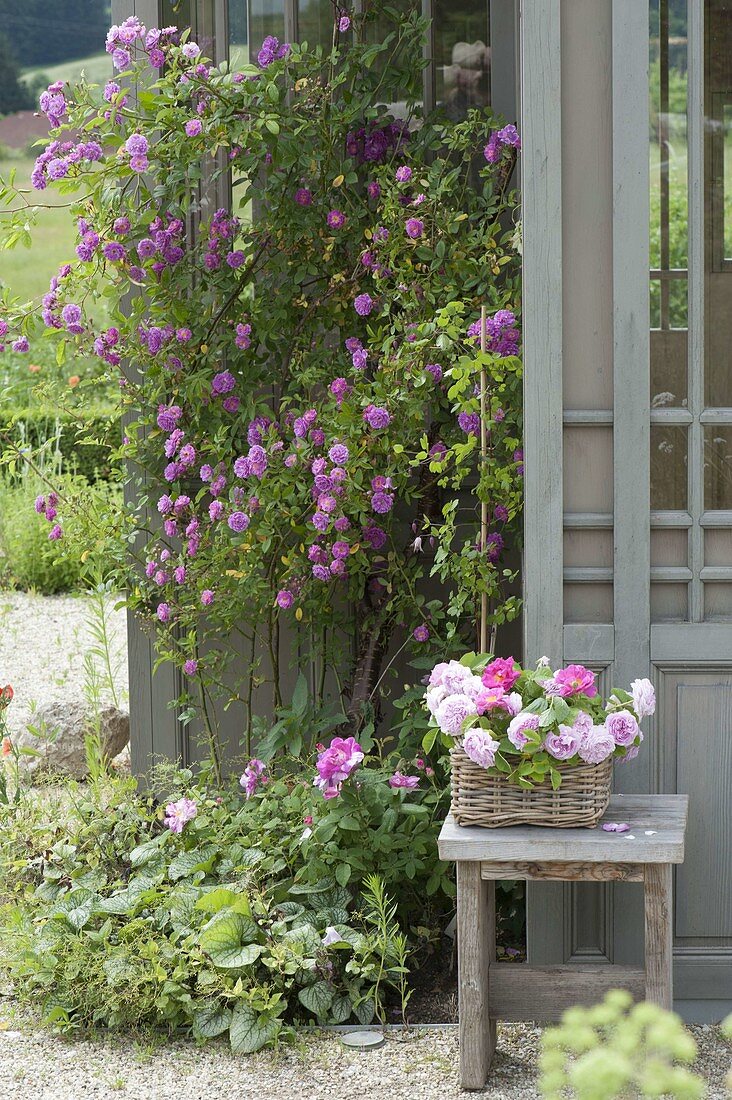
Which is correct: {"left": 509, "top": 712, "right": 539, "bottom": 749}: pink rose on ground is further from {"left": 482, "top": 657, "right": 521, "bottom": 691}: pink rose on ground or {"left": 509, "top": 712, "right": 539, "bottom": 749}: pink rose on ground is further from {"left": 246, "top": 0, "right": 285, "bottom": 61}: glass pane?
{"left": 246, "top": 0, "right": 285, "bottom": 61}: glass pane

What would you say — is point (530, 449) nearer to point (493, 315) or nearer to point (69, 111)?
point (493, 315)

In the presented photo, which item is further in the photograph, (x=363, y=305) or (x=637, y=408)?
(x=363, y=305)

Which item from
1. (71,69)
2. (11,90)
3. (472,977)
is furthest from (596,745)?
(71,69)

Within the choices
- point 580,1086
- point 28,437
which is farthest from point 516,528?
point 28,437

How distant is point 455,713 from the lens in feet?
8.28

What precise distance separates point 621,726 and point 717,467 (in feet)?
2.26

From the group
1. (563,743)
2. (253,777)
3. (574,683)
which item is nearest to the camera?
(563,743)

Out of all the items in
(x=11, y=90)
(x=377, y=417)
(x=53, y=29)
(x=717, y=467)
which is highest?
(x=53, y=29)

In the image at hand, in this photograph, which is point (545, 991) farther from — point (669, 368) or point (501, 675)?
point (669, 368)

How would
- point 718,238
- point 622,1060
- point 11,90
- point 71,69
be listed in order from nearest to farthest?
point 622,1060, point 718,238, point 11,90, point 71,69

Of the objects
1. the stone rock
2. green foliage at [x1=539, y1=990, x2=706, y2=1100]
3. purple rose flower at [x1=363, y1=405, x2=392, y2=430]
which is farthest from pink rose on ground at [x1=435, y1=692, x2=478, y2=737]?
the stone rock

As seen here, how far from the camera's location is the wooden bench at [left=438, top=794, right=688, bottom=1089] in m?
2.48

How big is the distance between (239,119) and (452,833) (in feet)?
6.77

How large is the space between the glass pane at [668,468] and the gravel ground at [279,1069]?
3.96ft
